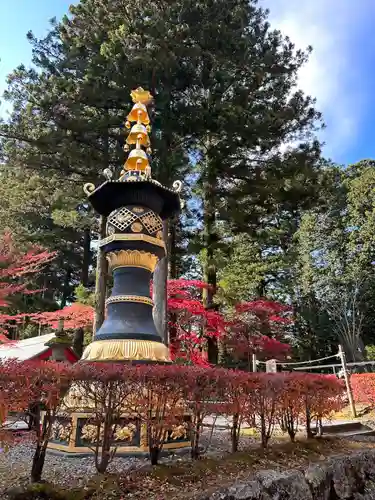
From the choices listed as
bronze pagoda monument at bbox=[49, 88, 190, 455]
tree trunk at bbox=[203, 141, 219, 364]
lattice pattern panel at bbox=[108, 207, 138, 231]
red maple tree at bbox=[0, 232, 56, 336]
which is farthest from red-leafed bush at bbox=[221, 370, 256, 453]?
tree trunk at bbox=[203, 141, 219, 364]

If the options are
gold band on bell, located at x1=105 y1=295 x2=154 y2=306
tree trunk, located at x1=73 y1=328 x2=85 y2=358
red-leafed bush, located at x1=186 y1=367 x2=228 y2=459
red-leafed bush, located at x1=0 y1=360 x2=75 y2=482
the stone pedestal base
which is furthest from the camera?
tree trunk, located at x1=73 y1=328 x2=85 y2=358

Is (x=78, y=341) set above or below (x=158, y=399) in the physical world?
above

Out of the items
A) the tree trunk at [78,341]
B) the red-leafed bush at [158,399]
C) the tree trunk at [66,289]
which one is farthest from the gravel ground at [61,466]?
the tree trunk at [66,289]

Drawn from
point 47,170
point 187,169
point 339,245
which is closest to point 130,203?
point 47,170

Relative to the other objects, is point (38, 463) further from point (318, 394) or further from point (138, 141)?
point (138, 141)

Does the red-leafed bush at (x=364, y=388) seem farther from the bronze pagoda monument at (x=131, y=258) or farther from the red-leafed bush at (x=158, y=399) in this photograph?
the red-leafed bush at (x=158, y=399)

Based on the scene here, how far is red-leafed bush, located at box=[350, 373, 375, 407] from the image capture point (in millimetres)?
10070

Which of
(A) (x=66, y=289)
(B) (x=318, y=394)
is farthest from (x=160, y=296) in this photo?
(A) (x=66, y=289)

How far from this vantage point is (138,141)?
21.9ft

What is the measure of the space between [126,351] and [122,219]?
1900 millimetres

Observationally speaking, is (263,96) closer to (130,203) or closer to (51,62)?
(51,62)

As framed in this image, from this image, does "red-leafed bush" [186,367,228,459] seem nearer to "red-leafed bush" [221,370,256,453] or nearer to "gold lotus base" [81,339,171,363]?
"red-leafed bush" [221,370,256,453]

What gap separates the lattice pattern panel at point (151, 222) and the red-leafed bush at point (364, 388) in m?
7.82

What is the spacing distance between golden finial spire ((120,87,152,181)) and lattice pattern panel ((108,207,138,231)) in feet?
1.65
